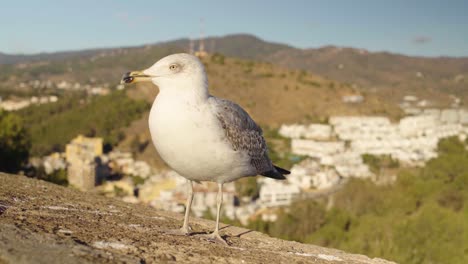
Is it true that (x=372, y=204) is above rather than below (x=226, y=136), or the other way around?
below

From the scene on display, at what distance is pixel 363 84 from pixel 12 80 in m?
76.4

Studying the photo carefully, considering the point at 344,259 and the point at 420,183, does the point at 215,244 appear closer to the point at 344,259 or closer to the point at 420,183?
the point at 344,259

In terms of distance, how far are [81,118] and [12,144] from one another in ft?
170

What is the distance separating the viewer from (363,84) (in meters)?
117

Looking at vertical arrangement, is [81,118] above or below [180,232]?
below

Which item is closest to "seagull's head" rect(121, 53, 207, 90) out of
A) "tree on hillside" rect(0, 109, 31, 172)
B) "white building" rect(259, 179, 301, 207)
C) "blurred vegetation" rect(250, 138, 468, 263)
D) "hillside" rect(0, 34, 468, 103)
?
"blurred vegetation" rect(250, 138, 468, 263)

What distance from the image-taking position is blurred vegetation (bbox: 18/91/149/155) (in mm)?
58469

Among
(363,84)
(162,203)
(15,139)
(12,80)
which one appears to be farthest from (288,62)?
(15,139)

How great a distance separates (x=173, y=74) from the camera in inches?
123

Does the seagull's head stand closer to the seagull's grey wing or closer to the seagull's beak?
the seagull's beak

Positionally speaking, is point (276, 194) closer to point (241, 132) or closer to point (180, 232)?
point (180, 232)

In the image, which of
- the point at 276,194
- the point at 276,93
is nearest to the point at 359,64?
the point at 276,93

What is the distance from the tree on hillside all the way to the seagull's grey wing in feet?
37.8

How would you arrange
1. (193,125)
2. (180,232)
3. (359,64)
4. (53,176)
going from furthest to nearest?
(359,64) < (53,176) < (180,232) < (193,125)
